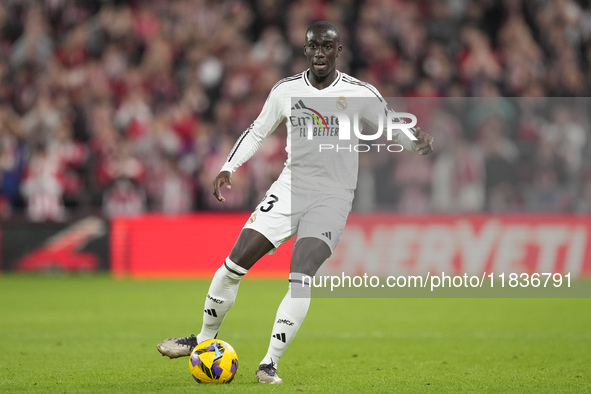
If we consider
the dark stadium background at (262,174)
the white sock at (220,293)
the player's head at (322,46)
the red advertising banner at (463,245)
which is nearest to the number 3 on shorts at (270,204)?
the white sock at (220,293)

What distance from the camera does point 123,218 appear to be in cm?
1600

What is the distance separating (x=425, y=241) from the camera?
50.6ft

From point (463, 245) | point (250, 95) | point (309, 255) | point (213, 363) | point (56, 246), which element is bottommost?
point (56, 246)

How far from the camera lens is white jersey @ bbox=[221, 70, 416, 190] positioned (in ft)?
22.1

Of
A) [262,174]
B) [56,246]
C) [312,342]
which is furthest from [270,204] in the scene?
[56,246]

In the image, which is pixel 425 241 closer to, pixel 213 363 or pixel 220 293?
pixel 220 293

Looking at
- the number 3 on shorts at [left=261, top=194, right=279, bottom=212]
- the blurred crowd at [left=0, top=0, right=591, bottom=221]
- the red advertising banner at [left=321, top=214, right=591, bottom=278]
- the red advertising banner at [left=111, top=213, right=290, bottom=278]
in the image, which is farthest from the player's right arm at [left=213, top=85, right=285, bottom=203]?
the red advertising banner at [left=111, top=213, right=290, bottom=278]

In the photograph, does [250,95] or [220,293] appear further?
[250,95]

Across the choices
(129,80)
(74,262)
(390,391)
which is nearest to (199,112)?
(129,80)

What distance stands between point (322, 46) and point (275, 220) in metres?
1.37

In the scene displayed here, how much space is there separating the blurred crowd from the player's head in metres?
8.38

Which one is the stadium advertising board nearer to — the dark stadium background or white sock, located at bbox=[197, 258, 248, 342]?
the dark stadium background

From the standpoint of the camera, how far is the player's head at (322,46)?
21.4 feet

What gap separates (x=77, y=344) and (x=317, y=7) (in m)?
12.2
